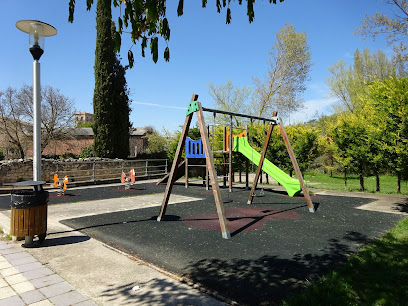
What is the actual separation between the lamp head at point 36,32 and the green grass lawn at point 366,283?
20.2 feet

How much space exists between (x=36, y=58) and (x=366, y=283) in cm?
685

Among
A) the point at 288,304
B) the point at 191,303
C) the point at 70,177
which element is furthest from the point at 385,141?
the point at 70,177

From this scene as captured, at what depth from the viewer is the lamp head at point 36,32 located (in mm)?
5488

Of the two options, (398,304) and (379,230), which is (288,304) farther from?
(379,230)

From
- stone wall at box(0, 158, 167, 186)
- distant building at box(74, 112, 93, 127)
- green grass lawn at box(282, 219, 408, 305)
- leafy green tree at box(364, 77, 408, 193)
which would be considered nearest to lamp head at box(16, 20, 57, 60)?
green grass lawn at box(282, 219, 408, 305)

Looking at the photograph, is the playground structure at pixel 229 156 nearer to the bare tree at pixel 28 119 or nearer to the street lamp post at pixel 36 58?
the street lamp post at pixel 36 58

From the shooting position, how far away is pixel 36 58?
5.75 meters

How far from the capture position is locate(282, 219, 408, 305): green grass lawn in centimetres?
312

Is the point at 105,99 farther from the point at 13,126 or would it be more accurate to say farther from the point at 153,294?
the point at 153,294

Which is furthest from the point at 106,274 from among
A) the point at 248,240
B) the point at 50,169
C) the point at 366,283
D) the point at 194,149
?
the point at 50,169

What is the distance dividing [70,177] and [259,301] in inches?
607

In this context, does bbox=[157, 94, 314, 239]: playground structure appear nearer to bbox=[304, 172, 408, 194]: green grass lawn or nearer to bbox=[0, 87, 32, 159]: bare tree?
bbox=[304, 172, 408, 194]: green grass lawn

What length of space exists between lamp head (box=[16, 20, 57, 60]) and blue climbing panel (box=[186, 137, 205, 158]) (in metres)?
9.37

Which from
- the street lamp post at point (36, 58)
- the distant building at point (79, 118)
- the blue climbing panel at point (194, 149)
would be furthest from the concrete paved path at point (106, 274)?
the distant building at point (79, 118)
